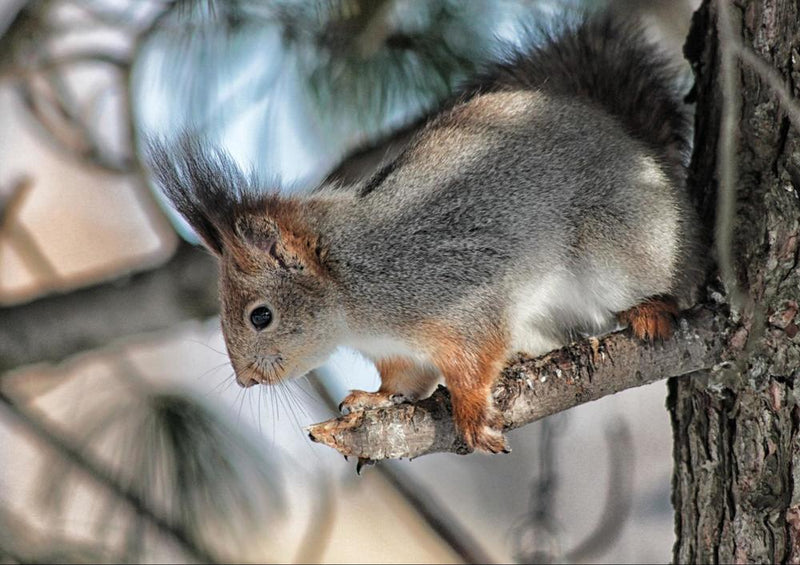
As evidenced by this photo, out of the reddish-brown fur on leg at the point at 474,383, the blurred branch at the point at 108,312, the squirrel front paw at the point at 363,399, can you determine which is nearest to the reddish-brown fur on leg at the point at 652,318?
the reddish-brown fur on leg at the point at 474,383

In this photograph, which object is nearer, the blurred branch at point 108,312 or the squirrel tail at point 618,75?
the squirrel tail at point 618,75

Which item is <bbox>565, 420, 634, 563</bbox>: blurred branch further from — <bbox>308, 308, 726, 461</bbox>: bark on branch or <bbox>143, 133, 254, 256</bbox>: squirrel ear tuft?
<bbox>143, 133, 254, 256</bbox>: squirrel ear tuft

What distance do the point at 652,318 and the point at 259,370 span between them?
1.49 ft

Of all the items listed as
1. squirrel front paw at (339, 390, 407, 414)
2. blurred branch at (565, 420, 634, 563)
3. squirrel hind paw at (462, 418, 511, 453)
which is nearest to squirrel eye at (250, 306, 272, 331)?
squirrel front paw at (339, 390, 407, 414)

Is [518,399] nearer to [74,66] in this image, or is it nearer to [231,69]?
[231,69]

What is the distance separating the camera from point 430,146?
3.45ft

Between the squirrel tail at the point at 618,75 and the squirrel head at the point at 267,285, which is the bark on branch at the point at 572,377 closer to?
the squirrel head at the point at 267,285

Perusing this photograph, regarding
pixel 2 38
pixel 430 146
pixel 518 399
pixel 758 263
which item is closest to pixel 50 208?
pixel 2 38

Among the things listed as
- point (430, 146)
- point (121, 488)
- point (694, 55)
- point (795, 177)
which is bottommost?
point (121, 488)

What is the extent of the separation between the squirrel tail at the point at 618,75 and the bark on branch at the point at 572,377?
300 mm

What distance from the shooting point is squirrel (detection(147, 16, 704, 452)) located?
0.98 meters

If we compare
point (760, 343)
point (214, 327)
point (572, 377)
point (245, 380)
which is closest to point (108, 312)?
point (214, 327)

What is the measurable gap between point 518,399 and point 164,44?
75 centimetres

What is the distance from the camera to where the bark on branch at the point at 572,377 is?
91 centimetres
